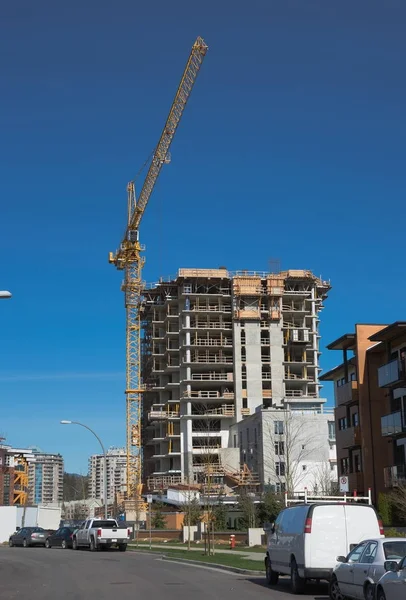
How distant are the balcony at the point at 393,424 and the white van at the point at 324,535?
103 feet

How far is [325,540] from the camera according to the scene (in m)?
18.2

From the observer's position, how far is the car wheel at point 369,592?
551 inches

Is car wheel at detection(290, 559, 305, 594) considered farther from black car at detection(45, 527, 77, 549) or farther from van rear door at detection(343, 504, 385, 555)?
black car at detection(45, 527, 77, 549)

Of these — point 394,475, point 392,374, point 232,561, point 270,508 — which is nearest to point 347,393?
point 392,374

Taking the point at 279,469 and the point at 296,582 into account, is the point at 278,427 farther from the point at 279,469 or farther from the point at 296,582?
the point at 296,582

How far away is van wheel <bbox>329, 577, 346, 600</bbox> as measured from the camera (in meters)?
16.3

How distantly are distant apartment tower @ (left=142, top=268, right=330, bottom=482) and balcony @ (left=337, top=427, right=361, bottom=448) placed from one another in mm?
51637

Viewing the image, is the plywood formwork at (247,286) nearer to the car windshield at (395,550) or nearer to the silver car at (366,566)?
the silver car at (366,566)

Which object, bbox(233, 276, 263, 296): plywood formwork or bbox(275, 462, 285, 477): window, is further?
bbox(233, 276, 263, 296): plywood formwork

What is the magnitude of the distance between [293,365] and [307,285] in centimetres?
1388

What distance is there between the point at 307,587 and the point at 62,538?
105 feet

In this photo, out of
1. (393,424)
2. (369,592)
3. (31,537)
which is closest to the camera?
(369,592)

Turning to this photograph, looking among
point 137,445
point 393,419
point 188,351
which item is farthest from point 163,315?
point 393,419

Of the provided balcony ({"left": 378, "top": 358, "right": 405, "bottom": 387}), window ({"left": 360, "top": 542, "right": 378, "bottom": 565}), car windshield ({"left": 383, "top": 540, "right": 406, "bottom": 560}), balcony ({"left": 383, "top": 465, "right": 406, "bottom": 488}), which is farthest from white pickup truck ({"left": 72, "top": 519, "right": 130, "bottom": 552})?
car windshield ({"left": 383, "top": 540, "right": 406, "bottom": 560})
